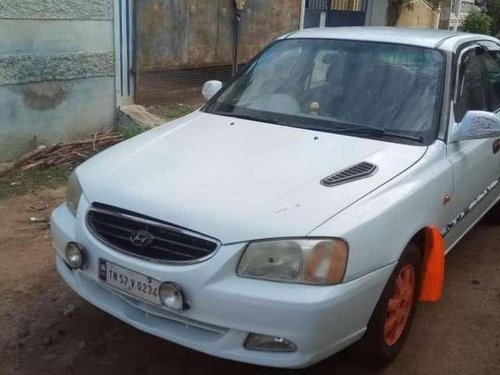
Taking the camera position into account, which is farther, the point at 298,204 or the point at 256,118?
the point at 256,118

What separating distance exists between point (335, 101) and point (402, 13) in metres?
11.7

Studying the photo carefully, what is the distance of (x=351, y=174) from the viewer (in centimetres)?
289

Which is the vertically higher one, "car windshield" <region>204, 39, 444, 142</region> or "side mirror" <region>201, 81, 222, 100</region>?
"car windshield" <region>204, 39, 444, 142</region>

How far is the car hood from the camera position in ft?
8.29

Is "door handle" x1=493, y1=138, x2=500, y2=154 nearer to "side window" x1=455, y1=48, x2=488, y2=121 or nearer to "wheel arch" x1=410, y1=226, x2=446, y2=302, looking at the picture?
"side window" x1=455, y1=48, x2=488, y2=121

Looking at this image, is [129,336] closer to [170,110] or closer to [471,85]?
[471,85]

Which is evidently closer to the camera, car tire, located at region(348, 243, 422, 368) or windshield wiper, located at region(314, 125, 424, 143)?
car tire, located at region(348, 243, 422, 368)

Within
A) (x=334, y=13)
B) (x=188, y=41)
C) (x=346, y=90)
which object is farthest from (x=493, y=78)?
(x=334, y=13)

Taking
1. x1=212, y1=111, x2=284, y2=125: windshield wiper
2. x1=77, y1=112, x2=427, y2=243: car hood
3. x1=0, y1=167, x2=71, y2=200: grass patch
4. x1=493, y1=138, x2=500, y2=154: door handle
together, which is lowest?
x1=0, y1=167, x2=71, y2=200: grass patch

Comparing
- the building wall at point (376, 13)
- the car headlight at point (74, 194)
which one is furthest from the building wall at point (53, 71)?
the building wall at point (376, 13)

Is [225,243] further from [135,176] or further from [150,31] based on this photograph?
[150,31]

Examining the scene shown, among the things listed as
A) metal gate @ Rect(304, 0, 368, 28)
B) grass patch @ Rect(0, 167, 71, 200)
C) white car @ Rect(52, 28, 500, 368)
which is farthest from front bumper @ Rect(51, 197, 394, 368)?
metal gate @ Rect(304, 0, 368, 28)

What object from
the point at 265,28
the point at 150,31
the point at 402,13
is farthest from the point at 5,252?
the point at 402,13

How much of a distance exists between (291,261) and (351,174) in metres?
0.65
